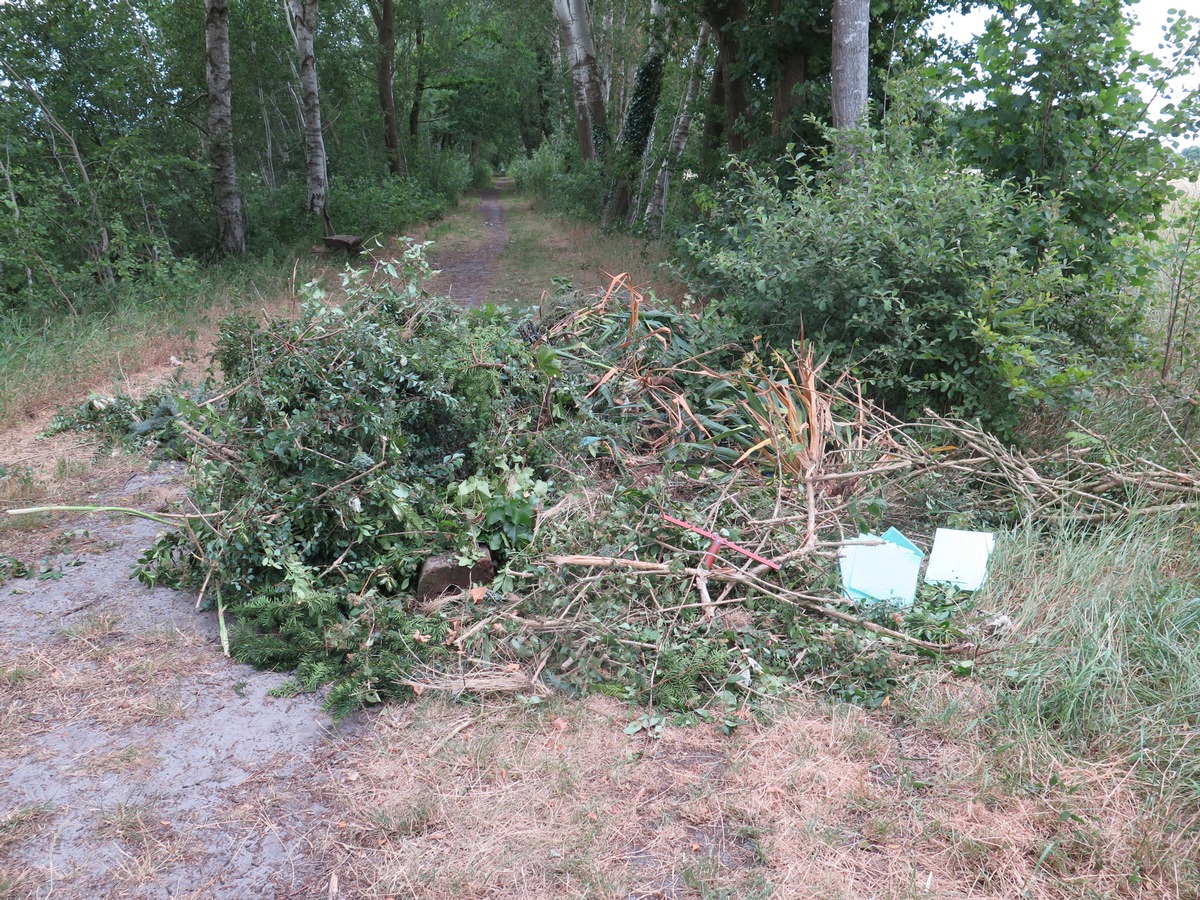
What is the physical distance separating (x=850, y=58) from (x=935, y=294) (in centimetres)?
361

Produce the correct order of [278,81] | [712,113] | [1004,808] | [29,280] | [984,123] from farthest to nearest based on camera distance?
[278,81] < [712,113] < [29,280] < [984,123] < [1004,808]

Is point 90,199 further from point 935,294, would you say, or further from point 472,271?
point 935,294

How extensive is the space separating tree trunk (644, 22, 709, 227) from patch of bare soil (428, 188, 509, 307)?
3184 mm

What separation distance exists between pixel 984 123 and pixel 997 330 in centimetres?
209

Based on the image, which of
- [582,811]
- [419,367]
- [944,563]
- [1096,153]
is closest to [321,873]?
[582,811]

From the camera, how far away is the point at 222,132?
11.5 m

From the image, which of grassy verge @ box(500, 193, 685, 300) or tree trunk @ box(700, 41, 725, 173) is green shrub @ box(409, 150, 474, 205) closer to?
grassy verge @ box(500, 193, 685, 300)

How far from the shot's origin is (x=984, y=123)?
600cm

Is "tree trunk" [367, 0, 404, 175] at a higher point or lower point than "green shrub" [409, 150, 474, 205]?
higher

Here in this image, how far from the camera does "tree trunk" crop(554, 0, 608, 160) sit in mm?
17359

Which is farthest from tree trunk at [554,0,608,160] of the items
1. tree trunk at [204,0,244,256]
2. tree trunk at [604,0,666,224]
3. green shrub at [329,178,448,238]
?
tree trunk at [204,0,244,256]

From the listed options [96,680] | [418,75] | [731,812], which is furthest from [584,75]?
[731,812]

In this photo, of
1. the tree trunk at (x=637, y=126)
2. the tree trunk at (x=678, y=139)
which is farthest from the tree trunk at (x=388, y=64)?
the tree trunk at (x=678, y=139)

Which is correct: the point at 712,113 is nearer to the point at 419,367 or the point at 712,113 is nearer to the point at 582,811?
the point at 419,367
